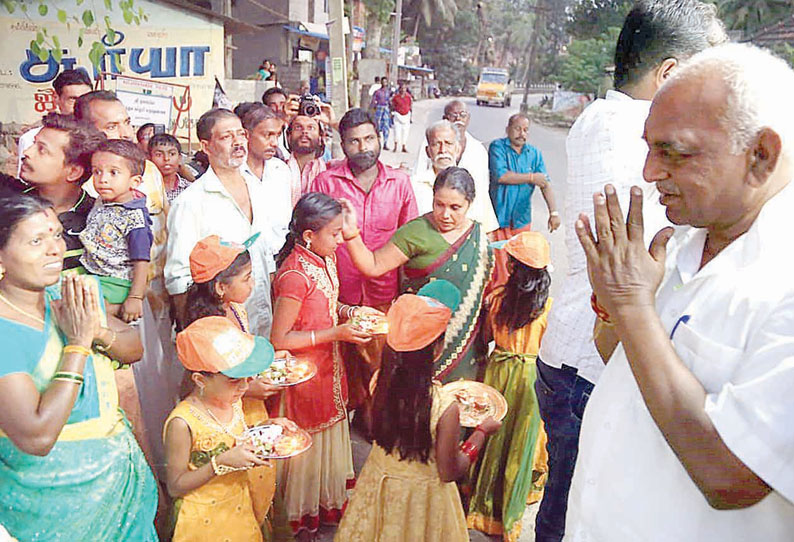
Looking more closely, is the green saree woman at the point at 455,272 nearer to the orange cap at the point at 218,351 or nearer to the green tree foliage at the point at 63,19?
the orange cap at the point at 218,351

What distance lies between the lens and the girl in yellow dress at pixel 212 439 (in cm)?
217

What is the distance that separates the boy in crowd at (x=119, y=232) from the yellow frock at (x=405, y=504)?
52.7 inches

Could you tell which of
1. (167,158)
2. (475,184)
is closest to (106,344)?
(167,158)

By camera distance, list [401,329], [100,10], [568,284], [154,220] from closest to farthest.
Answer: [568,284] → [401,329] → [154,220] → [100,10]

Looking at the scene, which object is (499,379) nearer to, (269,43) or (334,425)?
(334,425)

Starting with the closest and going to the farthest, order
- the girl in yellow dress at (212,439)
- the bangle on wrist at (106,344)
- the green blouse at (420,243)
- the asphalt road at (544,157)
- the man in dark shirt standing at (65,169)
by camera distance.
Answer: the bangle on wrist at (106,344) → the girl in yellow dress at (212,439) → the man in dark shirt standing at (65,169) → the green blouse at (420,243) → the asphalt road at (544,157)

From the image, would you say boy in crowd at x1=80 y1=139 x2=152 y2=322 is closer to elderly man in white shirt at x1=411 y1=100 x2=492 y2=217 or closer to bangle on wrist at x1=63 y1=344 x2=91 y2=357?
bangle on wrist at x1=63 y1=344 x2=91 y2=357

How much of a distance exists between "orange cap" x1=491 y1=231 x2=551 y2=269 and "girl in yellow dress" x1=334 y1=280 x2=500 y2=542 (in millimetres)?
677

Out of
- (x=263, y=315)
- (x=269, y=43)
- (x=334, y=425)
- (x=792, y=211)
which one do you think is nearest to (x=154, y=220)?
(x=263, y=315)

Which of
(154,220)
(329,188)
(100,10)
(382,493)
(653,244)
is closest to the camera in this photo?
(653,244)

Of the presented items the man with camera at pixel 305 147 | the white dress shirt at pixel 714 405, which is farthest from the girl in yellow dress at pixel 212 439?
the man with camera at pixel 305 147

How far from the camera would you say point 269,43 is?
20406 mm

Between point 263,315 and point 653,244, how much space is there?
249 centimetres

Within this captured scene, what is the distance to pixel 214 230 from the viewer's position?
311 cm
